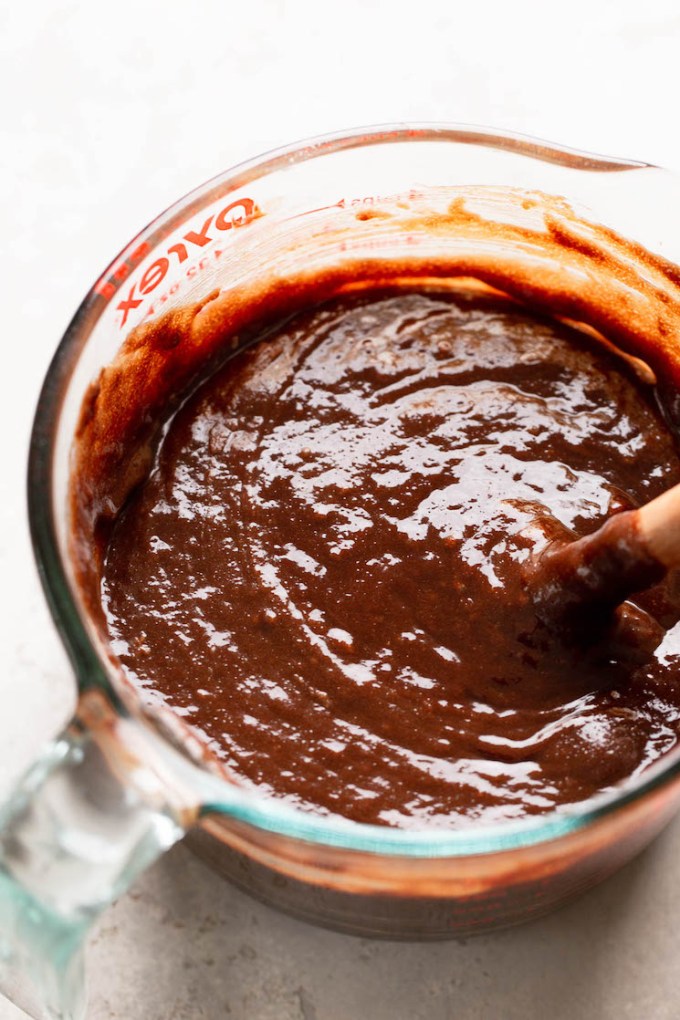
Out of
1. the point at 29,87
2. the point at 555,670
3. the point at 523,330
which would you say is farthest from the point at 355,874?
the point at 29,87

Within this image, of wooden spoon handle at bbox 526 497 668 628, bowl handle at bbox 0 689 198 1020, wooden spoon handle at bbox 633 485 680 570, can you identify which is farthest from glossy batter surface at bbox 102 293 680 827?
bowl handle at bbox 0 689 198 1020

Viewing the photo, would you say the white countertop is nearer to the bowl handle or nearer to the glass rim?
the glass rim

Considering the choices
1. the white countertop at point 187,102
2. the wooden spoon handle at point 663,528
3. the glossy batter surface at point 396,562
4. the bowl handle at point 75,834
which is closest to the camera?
the bowl handle at point 75,834

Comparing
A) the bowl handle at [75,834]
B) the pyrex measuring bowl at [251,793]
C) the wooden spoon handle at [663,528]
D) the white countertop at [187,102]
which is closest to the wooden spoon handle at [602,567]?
the wooden spoon handle at [663,528]

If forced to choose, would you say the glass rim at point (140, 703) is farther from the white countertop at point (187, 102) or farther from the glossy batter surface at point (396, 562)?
the white countertop at point (187, 102)

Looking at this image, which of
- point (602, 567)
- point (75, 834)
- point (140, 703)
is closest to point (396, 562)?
point (602, 567)

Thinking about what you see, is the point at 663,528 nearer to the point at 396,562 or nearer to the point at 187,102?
the point at 396,562
